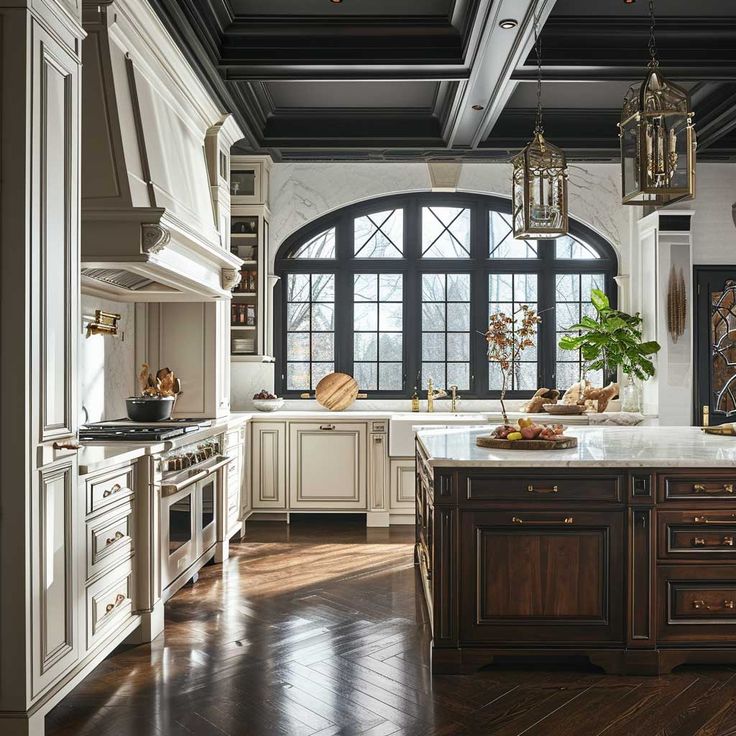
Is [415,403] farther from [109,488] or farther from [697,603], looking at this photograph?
[109,488]

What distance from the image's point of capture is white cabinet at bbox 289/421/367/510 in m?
6.53

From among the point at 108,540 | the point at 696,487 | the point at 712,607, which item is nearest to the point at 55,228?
the point at 108,540

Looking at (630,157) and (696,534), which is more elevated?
(630,157)

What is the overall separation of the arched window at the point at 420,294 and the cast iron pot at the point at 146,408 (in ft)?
8.56

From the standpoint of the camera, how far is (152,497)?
3.79 metres

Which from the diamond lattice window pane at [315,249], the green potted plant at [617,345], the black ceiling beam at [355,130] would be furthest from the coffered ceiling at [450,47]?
the green potted plant at [617,345]

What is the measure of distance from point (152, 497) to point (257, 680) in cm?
105

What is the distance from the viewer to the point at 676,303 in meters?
6.71

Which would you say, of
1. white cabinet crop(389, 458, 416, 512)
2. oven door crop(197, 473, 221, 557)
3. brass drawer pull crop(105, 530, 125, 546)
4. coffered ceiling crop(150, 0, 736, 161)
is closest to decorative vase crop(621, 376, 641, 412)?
white cabinet crop(389, 458, 416, 512)

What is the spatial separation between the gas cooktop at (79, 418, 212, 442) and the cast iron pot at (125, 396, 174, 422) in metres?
0.06

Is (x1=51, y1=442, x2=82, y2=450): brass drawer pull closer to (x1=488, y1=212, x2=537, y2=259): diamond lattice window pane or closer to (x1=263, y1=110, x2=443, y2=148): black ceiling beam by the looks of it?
(x1=263, y1=110, x2=443, y2=148): black ceiling beam

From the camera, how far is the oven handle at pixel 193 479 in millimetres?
3944

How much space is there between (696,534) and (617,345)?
11.8 feet

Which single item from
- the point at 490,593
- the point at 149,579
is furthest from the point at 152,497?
the point at 490,593
